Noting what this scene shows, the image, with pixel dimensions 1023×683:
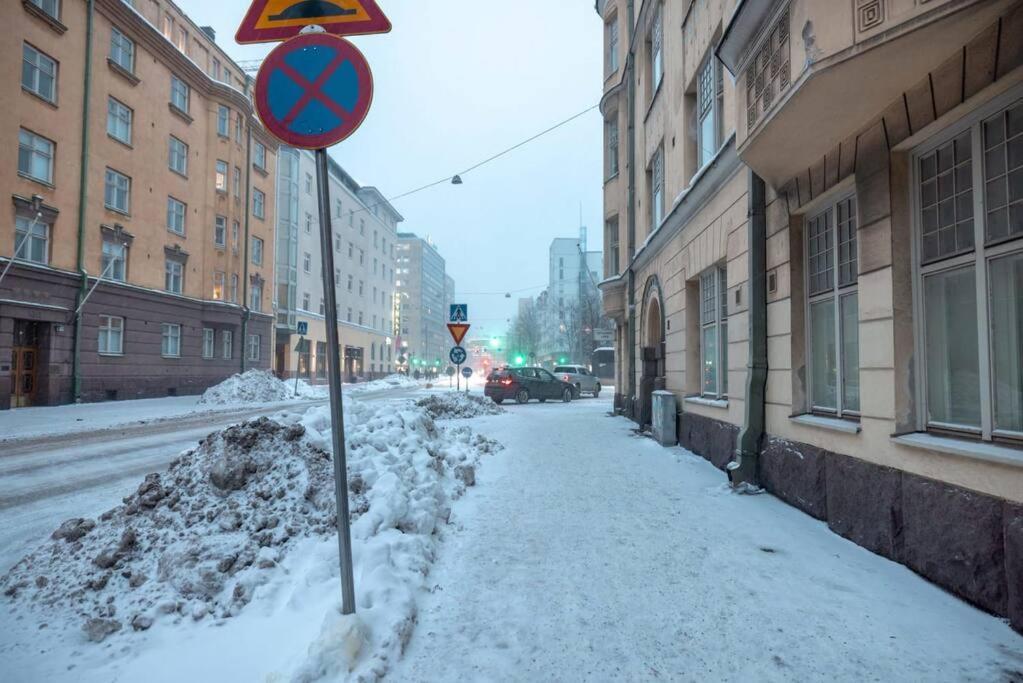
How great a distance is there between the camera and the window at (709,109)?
832 centimetres

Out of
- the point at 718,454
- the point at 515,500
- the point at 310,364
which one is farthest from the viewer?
the point at 310,364

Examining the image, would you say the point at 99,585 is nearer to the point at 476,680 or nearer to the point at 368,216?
the point at 476,680

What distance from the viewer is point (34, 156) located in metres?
17.4

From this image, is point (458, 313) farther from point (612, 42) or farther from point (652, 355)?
point (612, 42)

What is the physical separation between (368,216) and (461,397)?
41725 millimetres

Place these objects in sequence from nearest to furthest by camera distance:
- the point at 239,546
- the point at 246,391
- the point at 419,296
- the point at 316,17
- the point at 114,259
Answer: the point at 316,17 → the point at 239,546 → the point at 114,259 → the point at 246,391 → the point at 419,296

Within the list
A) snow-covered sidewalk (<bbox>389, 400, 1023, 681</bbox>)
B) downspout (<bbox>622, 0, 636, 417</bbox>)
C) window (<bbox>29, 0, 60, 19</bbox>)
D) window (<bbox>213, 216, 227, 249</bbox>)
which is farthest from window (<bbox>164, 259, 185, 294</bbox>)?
snow-covered sidewalk (<bbox>389, 400, 1023, 681</bbox>)

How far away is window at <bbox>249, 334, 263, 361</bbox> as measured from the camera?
30.3 m

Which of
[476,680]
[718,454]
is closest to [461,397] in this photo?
[718,454]

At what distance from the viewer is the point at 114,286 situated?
2022 centimetres

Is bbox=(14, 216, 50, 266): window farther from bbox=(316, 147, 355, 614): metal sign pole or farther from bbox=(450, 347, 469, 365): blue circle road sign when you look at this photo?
bbox=(316, 147, 355, 614): metal sign pole

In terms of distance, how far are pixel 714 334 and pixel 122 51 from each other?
80.9 ft

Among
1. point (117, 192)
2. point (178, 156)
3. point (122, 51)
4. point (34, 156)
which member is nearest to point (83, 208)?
point (34, 156)

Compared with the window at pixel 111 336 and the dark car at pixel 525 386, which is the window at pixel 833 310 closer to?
the dark car at pixel 525 386
